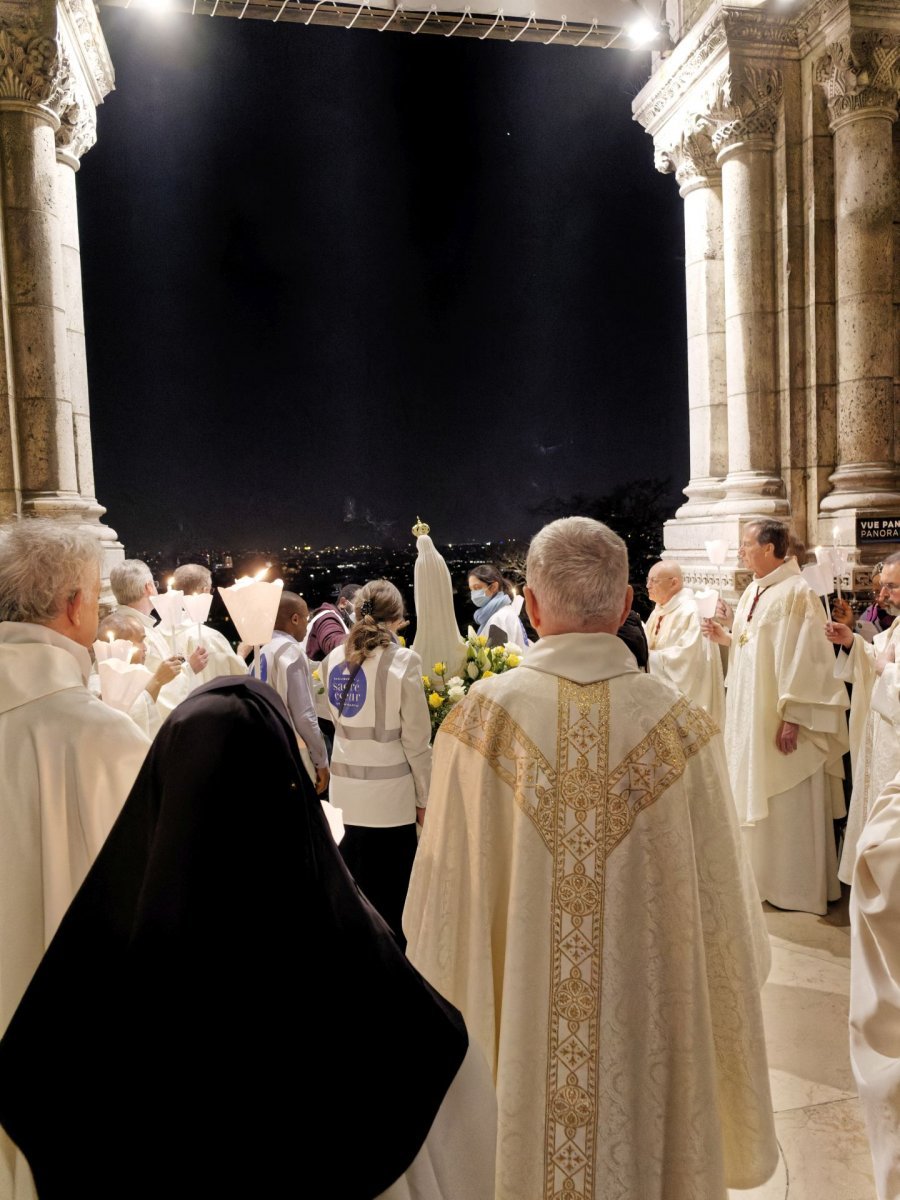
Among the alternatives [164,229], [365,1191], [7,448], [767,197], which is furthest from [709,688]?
[164,229]

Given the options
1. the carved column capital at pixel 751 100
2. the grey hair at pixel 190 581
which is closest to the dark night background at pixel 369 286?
the carved column capital at pixel 751 100

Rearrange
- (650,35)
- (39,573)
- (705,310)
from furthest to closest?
1. (650,35)
2. (705,310)
3. (39,573)

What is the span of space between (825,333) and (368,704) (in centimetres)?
498

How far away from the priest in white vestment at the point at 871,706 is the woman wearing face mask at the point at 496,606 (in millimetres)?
2856

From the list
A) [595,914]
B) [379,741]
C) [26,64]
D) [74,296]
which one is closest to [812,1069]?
[595,914]

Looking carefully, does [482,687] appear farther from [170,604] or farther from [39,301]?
[39,301]

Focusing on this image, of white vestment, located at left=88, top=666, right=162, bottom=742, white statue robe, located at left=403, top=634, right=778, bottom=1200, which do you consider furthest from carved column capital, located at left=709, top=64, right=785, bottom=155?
white statue robe, located at left=403, top=634, right=778, bottom=1200

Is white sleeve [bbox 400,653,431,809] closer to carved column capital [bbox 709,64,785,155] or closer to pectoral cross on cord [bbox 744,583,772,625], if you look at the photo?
pectoral cross on cord [bbox 744,583,772,625]

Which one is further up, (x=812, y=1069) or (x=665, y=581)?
(x=665, y=581)

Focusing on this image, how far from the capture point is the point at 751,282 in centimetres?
730

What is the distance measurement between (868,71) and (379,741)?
6.00m

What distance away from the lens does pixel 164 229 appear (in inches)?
677

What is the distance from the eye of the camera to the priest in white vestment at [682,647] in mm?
5945

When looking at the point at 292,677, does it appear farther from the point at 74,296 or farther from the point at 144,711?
the point at 74,296
